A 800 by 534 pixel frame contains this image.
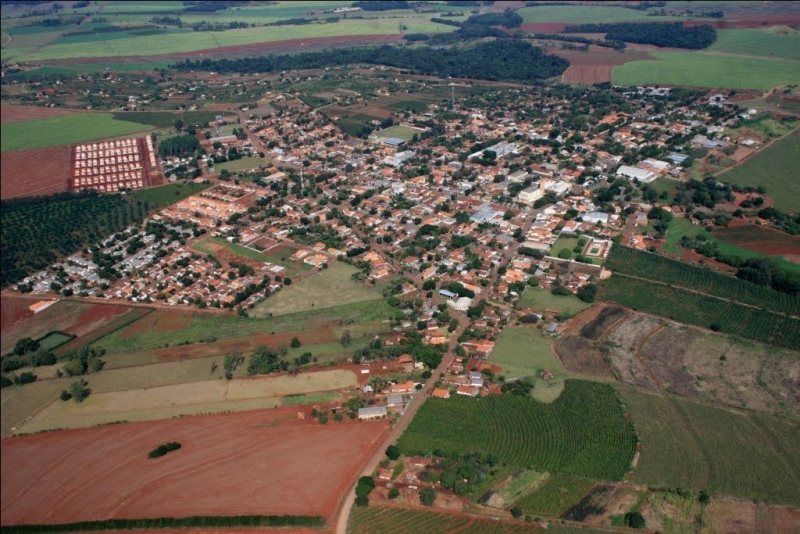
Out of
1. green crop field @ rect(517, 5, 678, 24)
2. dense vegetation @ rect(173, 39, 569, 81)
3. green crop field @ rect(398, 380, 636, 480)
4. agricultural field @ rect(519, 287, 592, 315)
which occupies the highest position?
green crop field @ rect(517, 5, 678, 24)

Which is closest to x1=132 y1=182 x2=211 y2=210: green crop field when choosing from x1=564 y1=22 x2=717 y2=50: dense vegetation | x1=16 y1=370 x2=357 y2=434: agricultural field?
x1=16 y1=370 x2=357 y2=434: agricultural field

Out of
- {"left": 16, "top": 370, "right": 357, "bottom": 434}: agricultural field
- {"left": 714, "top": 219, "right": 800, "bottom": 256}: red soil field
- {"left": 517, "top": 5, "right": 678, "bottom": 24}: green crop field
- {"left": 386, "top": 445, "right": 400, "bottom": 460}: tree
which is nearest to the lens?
{"left": 386, "top": 445, "right": 400, "bottom": 460}: tree

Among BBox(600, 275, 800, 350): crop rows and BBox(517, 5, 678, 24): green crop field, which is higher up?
BBox(517, 5, 678, 24): green crop field

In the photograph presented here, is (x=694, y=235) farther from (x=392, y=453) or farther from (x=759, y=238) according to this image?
(x=392, y=453)

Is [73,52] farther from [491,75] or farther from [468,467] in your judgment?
[468,467]

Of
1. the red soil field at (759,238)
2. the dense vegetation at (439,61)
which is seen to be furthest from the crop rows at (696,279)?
the dense vegetation at (439,61)

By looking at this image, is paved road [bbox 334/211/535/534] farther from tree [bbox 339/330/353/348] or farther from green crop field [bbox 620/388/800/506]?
green crop field [bbox 620/388/800/506]

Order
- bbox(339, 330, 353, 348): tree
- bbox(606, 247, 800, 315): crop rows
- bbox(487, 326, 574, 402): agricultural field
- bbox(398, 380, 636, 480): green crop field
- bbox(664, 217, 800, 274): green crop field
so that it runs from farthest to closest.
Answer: bbox(664, 217, 800, 274): green crop field
bbox(606, 247, 800, 315): crop rows
bbox(339, 330, 353, 348): tree
bbox(487, 326, 574, 402): agricultural field
bbox(398, 380, 636, 480): green crop field

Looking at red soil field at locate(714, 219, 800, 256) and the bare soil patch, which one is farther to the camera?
red soil field at locate(714, 219, 800, 256)

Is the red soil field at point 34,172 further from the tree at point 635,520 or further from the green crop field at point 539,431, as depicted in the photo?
the tree at point 635,520
